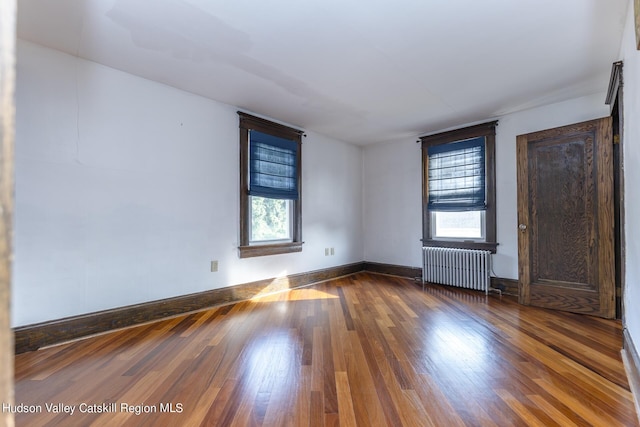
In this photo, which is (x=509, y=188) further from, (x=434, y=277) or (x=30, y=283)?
(x=30, y=283)

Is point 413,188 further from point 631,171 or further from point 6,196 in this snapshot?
point 6,196

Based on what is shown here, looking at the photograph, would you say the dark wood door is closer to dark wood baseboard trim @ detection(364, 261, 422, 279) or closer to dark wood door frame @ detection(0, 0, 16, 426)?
dark wood baseboard trim @ detection(364, 261, 422, 279)

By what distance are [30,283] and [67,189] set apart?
29.8 inches

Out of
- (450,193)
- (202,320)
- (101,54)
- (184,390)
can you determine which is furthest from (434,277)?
(101,54)

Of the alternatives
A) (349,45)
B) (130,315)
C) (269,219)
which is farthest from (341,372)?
(269,219)

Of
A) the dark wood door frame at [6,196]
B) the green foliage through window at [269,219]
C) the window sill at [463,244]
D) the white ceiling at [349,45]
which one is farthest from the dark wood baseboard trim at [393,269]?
the dark wood door frame at [6,196]

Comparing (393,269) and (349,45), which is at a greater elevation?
(349,45)

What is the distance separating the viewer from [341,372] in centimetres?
183

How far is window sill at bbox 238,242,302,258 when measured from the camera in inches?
141

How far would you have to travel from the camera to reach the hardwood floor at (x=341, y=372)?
1.45 m

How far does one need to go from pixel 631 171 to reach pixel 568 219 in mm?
1384

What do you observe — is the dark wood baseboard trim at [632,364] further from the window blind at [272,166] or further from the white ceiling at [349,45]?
the window blind at [272,166]

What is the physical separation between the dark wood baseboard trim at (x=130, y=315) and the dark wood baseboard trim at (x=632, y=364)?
3319 millimetres

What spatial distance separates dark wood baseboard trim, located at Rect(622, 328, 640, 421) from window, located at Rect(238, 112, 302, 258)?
11.0ft
